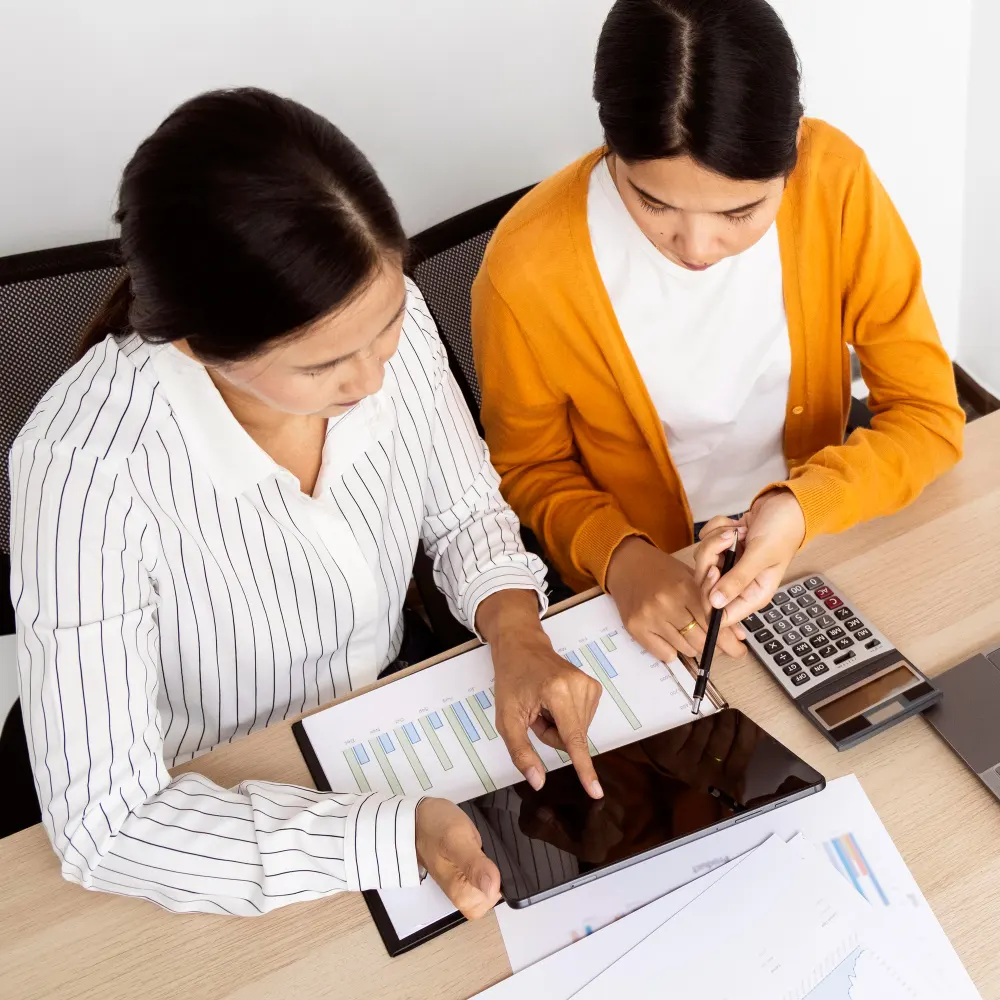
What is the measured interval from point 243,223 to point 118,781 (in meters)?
0.47

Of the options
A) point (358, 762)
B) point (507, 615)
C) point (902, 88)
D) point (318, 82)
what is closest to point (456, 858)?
point (358, 762)

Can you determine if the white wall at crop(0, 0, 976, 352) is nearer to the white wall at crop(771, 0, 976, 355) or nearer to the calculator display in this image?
the white wall at crop(771, 0, 976, 355)

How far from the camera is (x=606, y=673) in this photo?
96 cm

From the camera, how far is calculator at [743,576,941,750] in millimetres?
867

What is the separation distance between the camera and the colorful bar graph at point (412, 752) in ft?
2.91

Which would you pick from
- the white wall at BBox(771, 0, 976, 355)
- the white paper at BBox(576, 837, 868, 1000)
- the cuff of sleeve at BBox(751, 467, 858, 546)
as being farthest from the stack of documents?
the white wall at BBox(771, 0, 976, 355)

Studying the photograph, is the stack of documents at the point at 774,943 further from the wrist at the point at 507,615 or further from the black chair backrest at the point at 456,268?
the black chair backrest at the point at 456,268

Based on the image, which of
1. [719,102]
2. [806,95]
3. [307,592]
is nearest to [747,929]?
[307,592]

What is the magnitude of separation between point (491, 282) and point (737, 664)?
529mm

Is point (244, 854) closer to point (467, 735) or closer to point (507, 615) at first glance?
point (467, 735)

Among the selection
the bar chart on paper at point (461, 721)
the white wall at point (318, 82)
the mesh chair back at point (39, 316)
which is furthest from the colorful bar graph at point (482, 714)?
the white wall at point (318, 82)

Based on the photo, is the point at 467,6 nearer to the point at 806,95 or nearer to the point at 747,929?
the point at 806,95

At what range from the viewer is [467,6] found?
1.42 metres

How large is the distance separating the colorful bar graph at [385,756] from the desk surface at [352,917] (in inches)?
2.8
